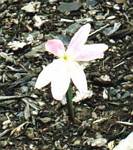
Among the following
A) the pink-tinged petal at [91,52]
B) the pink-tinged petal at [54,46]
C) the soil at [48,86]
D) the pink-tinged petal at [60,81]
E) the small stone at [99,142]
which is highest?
the pink-tinged petal at [54,46]

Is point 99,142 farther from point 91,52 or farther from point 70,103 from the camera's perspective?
point 91,52

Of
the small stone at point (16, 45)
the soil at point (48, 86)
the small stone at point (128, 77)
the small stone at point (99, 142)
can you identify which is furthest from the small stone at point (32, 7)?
the small stone at point (99, 142)

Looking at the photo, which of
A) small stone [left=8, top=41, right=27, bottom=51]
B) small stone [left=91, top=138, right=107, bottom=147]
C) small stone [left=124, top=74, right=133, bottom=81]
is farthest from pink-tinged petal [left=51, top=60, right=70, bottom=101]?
small stone [left=8, top=41, right=27, bottom=51]

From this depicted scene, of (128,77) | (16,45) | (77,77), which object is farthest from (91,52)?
(16,45)

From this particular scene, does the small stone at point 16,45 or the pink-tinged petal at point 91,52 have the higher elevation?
the pink-tinged petal at point 91,52

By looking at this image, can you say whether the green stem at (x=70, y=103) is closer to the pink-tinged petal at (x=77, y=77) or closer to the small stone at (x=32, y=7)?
the pink-tinged petal at (x=77, y=77)

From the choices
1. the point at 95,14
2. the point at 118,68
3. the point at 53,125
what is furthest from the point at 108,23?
the point at 53,125
